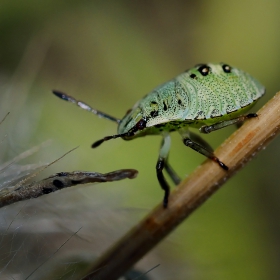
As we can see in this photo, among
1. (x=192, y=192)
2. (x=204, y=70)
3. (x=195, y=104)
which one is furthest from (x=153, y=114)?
(x=192, y=192)

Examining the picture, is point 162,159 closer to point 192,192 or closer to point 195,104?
point 195,104

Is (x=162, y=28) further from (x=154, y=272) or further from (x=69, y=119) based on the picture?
(x=154, y=272)

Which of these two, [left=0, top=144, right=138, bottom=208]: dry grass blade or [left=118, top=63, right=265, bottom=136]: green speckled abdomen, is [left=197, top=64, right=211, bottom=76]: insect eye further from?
[left=0, top=144, right=138, bottom=208]: dry grass blade

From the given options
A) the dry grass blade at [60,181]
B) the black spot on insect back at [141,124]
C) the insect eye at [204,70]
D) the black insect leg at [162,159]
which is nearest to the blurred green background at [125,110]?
the dry grass blade at [60,181]

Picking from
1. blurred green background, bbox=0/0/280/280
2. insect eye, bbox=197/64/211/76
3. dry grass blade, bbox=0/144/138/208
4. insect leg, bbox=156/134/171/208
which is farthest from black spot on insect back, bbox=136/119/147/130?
dry grass blade, bbox=0/144/138/208

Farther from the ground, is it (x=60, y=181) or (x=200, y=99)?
(x=200, y=99)

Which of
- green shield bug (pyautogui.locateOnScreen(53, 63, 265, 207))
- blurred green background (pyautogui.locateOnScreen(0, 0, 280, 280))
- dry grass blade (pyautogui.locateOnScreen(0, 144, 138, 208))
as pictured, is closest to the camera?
dry grass blade (pyautogui.locateOnScreen(0, 144, 138, 208))

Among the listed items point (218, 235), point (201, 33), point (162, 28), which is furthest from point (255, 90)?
point (162, 28)
